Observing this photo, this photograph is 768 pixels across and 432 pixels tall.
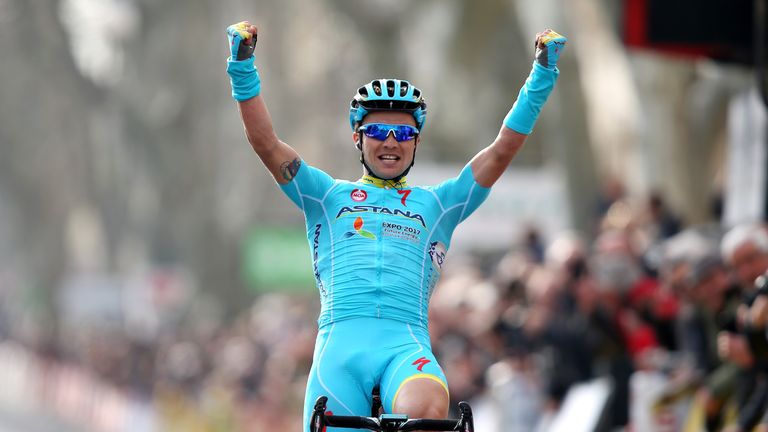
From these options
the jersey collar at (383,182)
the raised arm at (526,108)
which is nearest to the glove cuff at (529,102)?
the raised arm at (526,108)

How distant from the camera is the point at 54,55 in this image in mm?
48312

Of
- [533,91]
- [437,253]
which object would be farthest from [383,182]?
[533,91]

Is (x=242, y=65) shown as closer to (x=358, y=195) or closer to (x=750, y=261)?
(x=358, y=195)

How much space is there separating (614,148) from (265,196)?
36854 millimetres

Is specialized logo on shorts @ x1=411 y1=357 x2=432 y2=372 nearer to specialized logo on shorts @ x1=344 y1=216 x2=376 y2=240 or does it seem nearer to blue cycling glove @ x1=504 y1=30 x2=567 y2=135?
specialized logo on shorts @ x1=344 y1=216 x2=376 y2=240

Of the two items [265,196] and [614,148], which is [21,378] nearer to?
[265,196]

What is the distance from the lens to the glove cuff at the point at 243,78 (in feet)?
29.4

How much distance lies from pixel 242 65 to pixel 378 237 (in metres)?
1.08

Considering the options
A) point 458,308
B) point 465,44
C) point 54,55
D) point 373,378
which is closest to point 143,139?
point 54,55

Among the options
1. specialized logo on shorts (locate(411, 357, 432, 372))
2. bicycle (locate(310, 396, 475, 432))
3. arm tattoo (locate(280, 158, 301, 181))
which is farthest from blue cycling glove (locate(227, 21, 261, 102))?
bicycle (locate(310, 396, 475, 432))

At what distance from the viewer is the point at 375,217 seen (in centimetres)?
912

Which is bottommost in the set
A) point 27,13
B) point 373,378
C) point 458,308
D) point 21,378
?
point 373,378

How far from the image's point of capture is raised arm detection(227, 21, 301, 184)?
352 inches

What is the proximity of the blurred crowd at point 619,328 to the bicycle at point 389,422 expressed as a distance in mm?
2969
